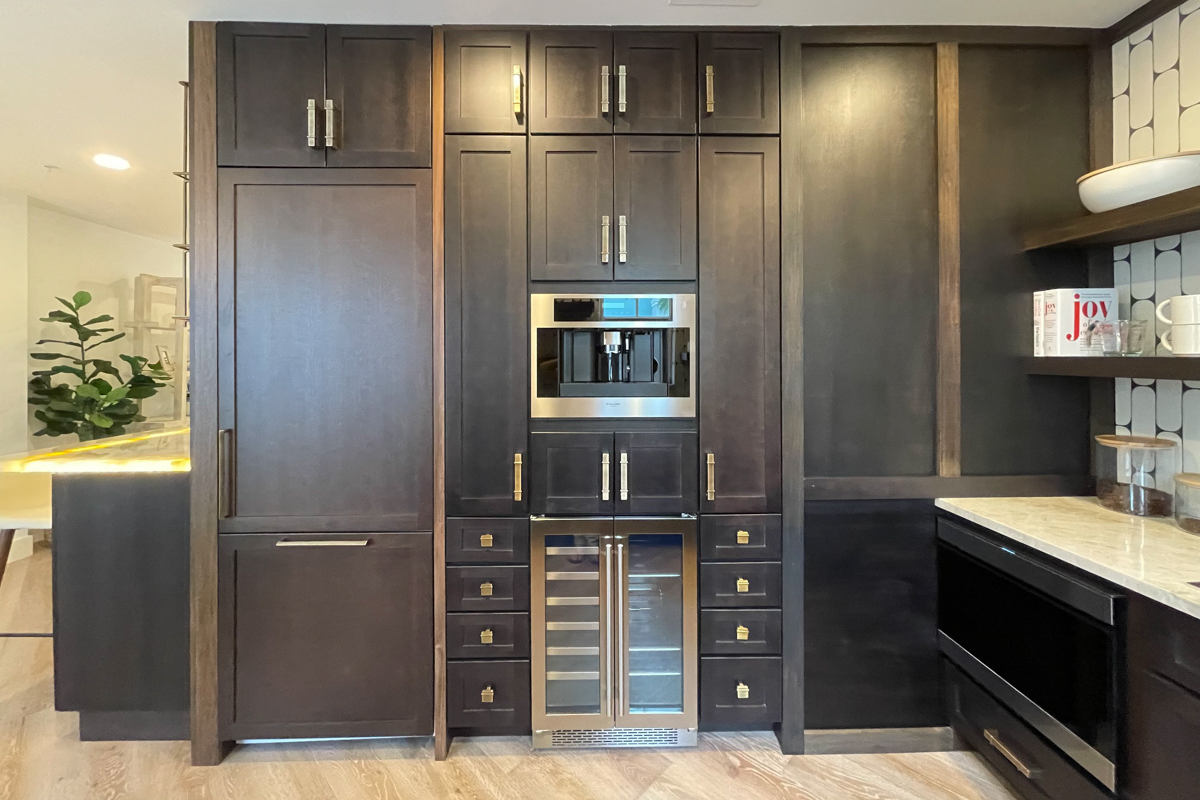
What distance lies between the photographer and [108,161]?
3.33 meters

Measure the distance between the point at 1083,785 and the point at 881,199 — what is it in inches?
67.9

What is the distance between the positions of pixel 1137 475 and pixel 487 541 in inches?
Answer: 80.1

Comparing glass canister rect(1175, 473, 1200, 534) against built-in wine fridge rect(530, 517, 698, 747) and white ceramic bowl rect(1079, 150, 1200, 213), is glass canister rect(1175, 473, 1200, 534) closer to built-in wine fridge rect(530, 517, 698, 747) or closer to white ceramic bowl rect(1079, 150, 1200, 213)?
white ceramic bowl rect(1079, 150, 1200, 213)

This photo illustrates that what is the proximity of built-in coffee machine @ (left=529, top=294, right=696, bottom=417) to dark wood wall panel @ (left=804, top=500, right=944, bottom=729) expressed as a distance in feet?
2.16

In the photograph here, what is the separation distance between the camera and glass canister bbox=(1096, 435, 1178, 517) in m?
Result: 1.73

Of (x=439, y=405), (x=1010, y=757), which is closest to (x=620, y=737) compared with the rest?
(x=1010, y=757)

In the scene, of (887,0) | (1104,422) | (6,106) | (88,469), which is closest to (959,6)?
(887,0)

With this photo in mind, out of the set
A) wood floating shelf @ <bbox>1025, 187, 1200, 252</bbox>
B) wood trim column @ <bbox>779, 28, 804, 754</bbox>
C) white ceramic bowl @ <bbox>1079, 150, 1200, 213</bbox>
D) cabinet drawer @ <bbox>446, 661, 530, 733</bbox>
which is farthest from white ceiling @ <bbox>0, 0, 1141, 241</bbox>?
cabinet drawer @ <bbox>446, 661, 530, 733</bbox>

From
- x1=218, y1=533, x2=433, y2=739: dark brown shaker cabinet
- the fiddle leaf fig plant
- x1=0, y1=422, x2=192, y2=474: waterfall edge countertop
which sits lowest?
x1=218, y1=533, x2=433, y2=739: dark brown shaker cabinet

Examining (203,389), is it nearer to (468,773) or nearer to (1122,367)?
(468,773)

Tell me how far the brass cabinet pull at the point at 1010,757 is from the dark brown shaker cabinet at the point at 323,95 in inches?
98.4

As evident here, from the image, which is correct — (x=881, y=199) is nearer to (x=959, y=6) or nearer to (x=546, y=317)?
(x=959, y=6)

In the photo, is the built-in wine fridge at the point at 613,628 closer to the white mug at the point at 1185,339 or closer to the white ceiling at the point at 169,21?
the white mug at the point at 1185,339

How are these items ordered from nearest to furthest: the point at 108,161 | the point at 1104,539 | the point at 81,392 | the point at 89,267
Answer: the point at 1104,539 < the point at 108,161 < the point at 81,392 < the point at 89,267
